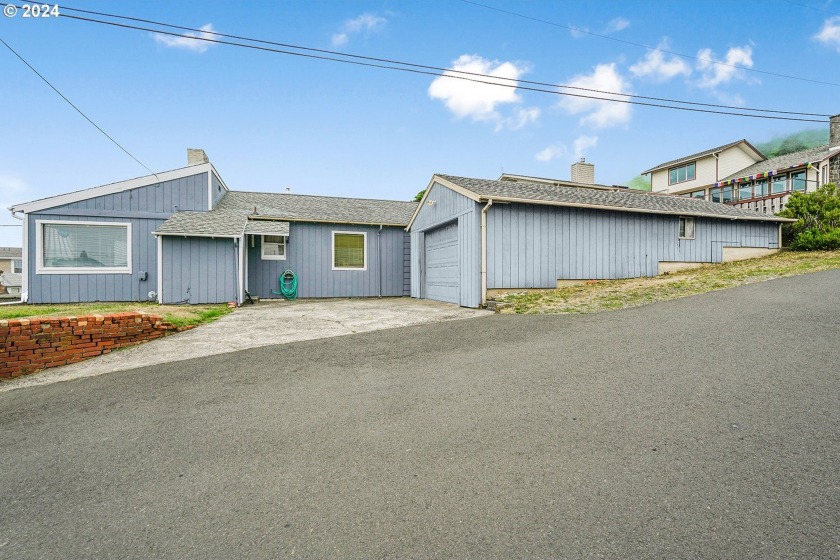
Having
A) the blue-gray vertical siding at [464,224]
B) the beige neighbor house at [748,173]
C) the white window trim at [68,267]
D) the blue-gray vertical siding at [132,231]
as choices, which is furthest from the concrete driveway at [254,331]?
the beige neighbor house at [748,173]

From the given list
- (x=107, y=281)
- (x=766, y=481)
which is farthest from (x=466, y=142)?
(x=766, y=481)

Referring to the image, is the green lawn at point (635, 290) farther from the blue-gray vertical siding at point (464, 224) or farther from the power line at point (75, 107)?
the power line at point (75, 107)

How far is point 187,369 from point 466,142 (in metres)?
21.3

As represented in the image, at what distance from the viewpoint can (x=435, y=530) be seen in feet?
6.16

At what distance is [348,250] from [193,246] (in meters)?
5.08

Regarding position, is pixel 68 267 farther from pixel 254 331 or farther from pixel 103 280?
pixel 254 331

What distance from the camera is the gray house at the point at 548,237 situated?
10234mm

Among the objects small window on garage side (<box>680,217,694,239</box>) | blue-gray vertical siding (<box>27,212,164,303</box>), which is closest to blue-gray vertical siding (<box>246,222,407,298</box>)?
blue-gray vertical siding (<box>27,212,164,303</box>)

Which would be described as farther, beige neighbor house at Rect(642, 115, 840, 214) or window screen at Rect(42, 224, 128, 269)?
beige neighbor house at Rect(642, 115, 840, 214)

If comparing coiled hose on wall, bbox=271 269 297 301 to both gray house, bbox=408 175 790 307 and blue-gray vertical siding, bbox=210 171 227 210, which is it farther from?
gray house, bbox=408 175 790 307

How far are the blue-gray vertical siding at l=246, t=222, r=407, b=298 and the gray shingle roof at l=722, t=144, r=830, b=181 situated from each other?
25.7 metres

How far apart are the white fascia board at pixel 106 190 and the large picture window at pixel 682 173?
34105 mm

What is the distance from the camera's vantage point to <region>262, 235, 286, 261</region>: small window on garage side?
44.3 feet

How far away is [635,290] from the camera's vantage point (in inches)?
376
